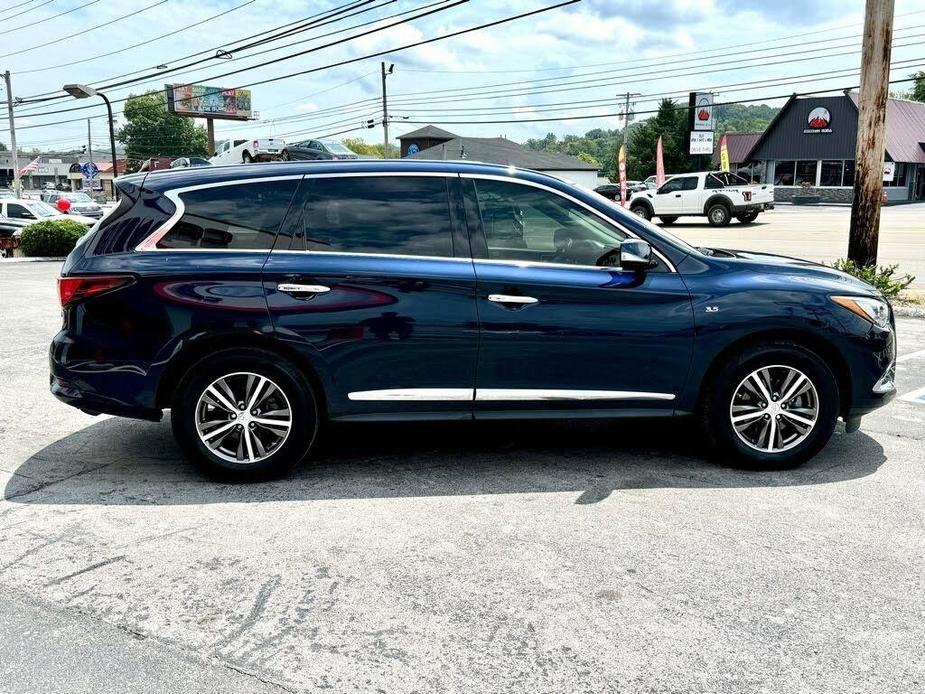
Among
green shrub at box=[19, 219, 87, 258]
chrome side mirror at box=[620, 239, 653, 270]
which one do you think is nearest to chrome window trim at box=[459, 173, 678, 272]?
chrome side mirror at box=[620, 239, 653, 270]

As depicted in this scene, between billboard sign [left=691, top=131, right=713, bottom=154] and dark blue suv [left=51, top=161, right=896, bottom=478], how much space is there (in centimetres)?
5007

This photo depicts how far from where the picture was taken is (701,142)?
52.5m

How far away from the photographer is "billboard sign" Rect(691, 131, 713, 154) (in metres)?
52.2

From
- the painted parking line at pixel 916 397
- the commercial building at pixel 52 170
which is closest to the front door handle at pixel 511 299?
the painted parking line at pixel 916 397

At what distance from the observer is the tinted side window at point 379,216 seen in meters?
4.80

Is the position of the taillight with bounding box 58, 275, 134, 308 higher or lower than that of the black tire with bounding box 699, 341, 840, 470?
higher

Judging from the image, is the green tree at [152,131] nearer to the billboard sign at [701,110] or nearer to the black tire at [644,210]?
the billboard sign at [701,110]

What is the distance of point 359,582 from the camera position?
3613mm

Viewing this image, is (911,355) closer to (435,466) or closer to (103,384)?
(435,466)

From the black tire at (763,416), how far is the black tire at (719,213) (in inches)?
1038

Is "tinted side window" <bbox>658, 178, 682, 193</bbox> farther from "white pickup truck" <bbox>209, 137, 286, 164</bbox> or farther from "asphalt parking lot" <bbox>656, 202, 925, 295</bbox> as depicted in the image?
"white pickup truck" <bbox>209, 137, 286, 164</bbox>

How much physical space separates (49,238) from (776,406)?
21305 millimetres

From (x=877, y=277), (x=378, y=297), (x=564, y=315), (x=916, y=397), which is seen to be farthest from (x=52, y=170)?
(x=564, y=315)

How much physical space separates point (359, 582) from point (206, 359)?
1713 mm
